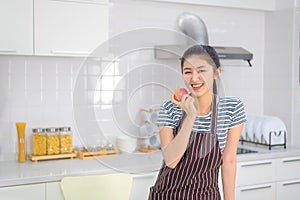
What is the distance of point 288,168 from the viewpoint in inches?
119

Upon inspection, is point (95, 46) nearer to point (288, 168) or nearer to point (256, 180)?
point (256, 180)

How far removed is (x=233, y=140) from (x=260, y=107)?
7.10ft

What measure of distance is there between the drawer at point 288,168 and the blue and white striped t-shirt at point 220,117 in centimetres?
156

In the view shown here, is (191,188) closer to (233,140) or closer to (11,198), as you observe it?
(233,140)

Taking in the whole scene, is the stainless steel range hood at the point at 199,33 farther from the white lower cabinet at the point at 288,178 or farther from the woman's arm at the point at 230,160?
the woman's arm at the point at 230,160

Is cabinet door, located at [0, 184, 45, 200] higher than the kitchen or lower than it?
lower

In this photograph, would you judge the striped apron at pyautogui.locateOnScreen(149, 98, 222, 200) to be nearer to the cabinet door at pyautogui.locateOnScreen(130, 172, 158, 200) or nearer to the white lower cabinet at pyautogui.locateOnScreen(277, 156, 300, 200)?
the cabinet door at pyautogui.locateOnScreen(130, 172, 158, 200)

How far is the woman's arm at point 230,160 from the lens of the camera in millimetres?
1561

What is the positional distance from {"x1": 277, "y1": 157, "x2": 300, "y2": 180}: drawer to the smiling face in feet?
6.62

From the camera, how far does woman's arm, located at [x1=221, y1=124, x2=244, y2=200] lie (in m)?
1.56

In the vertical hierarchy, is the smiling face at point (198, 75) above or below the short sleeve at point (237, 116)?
above

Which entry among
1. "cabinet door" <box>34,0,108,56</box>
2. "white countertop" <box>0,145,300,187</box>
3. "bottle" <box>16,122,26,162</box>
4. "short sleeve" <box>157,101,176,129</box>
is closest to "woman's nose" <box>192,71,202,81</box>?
"short sleeve" <box>157,101,176,129</box>

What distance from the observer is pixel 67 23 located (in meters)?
2.55

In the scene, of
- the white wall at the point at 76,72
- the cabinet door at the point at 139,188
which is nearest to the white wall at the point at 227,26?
the white wall at the point at 76,72
